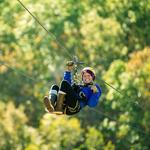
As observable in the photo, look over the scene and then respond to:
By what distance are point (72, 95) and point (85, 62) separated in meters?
30.7

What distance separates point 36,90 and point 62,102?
116 feet

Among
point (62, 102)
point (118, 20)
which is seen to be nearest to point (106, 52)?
point (118, 20)

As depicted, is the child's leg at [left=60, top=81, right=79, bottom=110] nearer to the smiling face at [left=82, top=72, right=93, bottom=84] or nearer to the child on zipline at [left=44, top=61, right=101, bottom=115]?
the child on zipline at [left=44, top=61, right=101, bottom=115]

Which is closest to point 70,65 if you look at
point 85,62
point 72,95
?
point 72,95

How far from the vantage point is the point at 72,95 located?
595 inches

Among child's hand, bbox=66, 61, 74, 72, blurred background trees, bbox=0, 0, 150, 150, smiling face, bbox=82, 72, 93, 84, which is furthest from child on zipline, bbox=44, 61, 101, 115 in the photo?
blurred background trees, bbox=0, 0, 150, 150

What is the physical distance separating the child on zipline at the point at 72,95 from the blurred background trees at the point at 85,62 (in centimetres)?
1847

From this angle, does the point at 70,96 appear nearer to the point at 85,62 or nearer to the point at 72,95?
the point at 72,95

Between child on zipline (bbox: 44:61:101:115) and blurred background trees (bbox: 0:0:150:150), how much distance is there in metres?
18.5

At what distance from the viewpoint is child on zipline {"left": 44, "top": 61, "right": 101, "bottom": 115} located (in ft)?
48.9

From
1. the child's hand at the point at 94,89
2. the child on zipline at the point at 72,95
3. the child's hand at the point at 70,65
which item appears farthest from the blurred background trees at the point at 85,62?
the child's hand at the point at 70,65

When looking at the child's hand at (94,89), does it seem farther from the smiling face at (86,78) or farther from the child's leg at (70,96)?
the child's leg at (70,96)

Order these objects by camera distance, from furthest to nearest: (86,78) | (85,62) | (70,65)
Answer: (85,62) < (86,78) < (70,65)

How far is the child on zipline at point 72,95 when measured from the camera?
1491 cm
